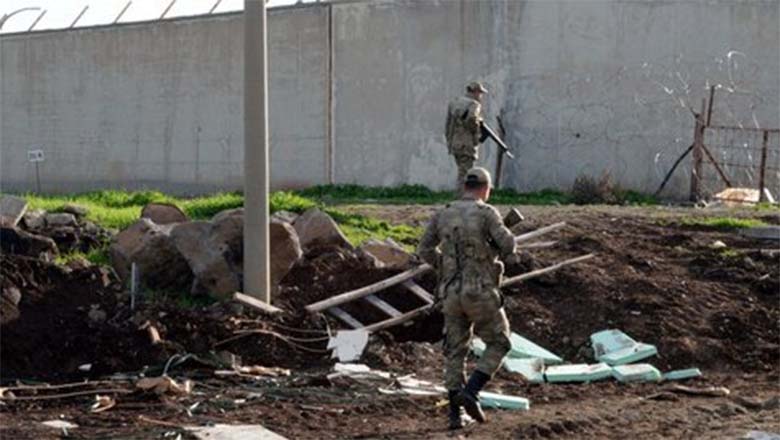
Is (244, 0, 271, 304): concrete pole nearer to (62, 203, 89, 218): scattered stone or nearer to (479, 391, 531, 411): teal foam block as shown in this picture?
(479, 391, 531, 411): teal foam block

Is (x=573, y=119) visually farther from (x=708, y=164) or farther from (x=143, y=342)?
(x=143, y=342)

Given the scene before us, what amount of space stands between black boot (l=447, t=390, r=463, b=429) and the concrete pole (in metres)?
3.12

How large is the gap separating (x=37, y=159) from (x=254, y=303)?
80.3 feet

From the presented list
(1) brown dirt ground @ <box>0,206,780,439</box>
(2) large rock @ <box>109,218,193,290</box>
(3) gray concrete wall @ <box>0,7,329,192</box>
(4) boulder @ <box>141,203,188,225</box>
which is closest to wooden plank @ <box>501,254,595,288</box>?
(1) brown dirt ground @ <box>0,206,780,439</box>

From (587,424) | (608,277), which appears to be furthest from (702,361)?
(587,424)

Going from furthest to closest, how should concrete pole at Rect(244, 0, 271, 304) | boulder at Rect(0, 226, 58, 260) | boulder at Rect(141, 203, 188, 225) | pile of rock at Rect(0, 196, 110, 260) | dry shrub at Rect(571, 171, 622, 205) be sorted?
1. dry shrub at Rect(571, 171, 622, 205)
2. boulder at Rect(141, 203, 188, 225)
3. pile of rock at Rect(0, 196, 110, 260)
4. boulder at Rect(0, 226, 58, 260)
5. concrete pole at Rect(244, 0, 271, 304)

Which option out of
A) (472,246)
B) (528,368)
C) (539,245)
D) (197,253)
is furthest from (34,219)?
(472,246)

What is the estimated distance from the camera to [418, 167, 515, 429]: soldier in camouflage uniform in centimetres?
1016

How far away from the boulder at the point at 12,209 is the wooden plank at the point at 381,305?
3.58 metres

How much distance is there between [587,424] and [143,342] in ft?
12.0

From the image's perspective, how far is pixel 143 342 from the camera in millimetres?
11648

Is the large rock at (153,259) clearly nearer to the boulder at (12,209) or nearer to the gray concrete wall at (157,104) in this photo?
the boulder at (12,209)

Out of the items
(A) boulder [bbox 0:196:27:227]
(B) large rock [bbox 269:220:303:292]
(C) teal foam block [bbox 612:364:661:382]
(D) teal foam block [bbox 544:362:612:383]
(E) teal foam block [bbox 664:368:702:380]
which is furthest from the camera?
(A) boulder [bbox 0:196:27:227]

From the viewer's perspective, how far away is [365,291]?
13336 millimetres
